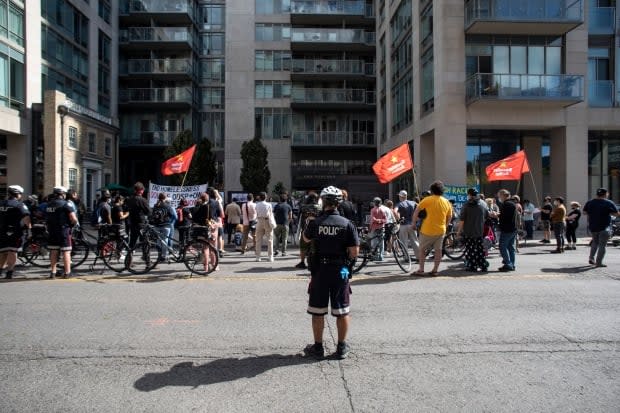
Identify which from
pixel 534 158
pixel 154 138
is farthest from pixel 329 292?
pixel 154 138

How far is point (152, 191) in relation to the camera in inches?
658

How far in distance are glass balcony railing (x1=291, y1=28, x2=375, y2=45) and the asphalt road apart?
112 ft

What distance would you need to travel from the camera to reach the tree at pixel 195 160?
34188 mm

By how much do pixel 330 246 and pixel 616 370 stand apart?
3.06 meters

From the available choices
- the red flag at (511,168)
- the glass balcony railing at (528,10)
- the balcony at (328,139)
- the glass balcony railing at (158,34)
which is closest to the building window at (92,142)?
the glass balcony railing at (158,34)

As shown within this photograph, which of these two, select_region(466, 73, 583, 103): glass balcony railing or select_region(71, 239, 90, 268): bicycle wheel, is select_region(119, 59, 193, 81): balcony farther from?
select_region(71, 239, 90, 268): bicycle wheel

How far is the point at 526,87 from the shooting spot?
22.3 meters

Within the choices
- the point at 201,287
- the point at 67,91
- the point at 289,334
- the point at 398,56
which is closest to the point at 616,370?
the point at 289,334

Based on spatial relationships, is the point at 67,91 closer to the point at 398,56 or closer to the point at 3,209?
the point at 398,56

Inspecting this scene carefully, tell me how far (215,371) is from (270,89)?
125 ft

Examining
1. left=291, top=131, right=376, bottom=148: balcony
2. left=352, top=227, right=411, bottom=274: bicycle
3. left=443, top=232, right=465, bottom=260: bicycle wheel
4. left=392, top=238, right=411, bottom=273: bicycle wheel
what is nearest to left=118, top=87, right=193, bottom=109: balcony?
left=291, top=131, right=376, bottom=148: balcony

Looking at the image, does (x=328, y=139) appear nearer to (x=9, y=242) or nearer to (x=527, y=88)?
(x=527, y=88)

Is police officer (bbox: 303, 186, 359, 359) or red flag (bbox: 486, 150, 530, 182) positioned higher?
red flag (bbox: 486, 150, 530, 182)

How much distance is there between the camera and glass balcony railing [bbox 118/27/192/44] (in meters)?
40.5
